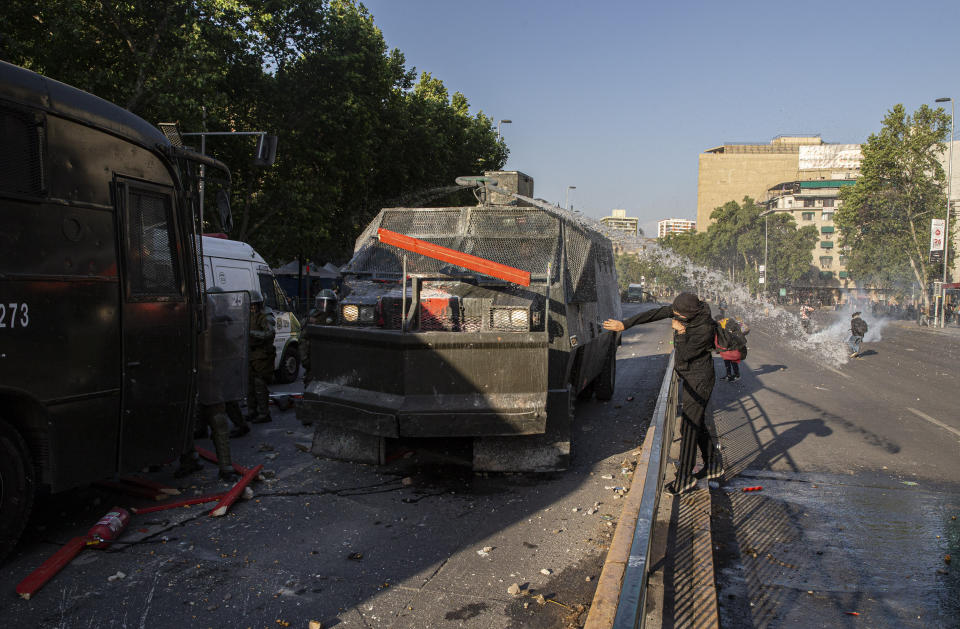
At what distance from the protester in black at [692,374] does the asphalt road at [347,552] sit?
708 millimetres

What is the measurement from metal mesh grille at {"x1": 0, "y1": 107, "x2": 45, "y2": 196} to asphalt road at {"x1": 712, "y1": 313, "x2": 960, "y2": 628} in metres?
4.97

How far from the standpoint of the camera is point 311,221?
23.6m

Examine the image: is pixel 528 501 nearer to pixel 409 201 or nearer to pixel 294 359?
pixel 294 359

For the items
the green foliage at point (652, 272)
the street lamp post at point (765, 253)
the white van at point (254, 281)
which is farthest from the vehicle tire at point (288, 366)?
the green foliage at point (652, 272)

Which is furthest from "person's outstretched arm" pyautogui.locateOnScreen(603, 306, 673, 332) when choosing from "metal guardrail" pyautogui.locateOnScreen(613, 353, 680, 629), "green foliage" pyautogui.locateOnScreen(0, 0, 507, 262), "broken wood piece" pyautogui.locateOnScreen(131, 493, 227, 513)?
"green foliage" pyautogui.locateOnScreen(0, 0, 507, 262)

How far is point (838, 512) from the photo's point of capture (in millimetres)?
5684

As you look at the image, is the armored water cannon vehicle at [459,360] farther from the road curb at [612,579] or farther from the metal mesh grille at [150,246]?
the road curb at [612,579]

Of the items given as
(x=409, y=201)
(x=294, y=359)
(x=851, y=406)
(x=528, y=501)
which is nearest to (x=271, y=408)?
(x=294, y=359)

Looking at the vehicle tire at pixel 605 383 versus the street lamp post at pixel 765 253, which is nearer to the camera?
the vehicle tire at pixel 605 383

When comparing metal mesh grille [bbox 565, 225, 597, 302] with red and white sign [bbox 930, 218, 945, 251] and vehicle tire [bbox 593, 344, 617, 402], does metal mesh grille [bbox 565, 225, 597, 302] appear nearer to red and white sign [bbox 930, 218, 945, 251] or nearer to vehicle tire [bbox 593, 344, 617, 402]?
vehicle tire [bbox 593, 344, 617, 402]

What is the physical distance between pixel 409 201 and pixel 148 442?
81.0 feet

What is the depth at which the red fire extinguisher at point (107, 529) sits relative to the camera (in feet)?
14.5

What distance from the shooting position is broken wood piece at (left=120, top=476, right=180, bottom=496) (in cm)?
559

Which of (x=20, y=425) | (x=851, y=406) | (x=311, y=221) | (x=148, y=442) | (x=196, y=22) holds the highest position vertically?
(x=196, y=22)
